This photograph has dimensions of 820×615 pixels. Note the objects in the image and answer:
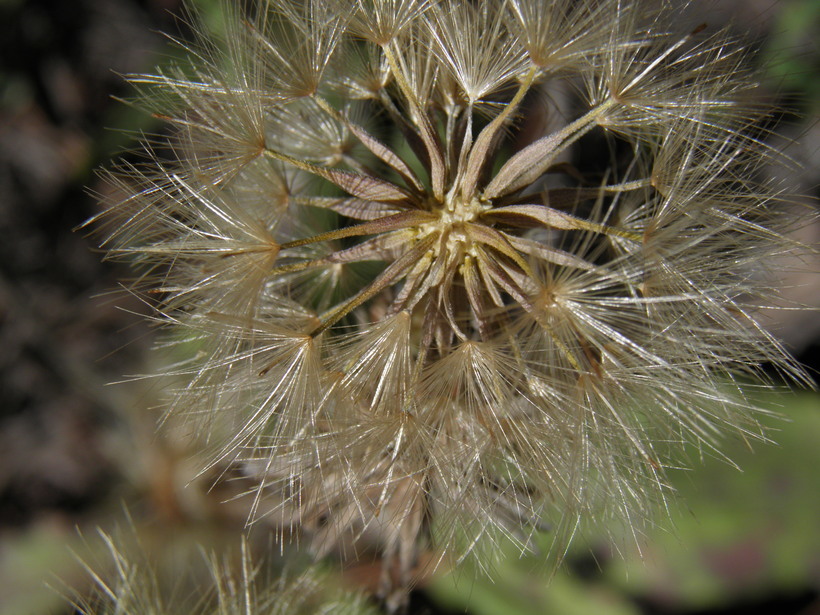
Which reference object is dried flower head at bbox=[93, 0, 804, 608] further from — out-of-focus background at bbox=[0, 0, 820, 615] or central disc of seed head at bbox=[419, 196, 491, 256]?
out-of-focus background at bbox=[0, 0, 820, 615]

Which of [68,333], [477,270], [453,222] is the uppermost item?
[453,222]

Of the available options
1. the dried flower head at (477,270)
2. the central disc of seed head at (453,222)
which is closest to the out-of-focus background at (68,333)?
the dried flower head at (477,270)

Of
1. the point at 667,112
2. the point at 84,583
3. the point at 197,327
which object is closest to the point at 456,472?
the point at 197,327

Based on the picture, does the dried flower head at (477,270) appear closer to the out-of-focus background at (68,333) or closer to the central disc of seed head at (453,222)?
the central disc of seed head at (453,222)

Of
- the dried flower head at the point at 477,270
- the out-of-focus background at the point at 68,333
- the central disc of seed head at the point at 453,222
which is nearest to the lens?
the dried flower head at the point at 477,270

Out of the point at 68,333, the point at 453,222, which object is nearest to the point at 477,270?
the point at 453,222

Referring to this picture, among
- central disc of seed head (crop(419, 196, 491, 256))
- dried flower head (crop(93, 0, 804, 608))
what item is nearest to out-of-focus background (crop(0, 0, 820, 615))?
dried flower head (crop(93, 0, 804, 608))

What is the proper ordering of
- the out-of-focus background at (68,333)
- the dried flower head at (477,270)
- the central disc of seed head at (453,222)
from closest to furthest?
the dried flower head at (477,270) → the central disc of seed head at (453,222) → the out-of-focus background at (68,333)

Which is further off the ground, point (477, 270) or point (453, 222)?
point (453, 222)

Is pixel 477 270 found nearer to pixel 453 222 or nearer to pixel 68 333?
pixel 453 222
